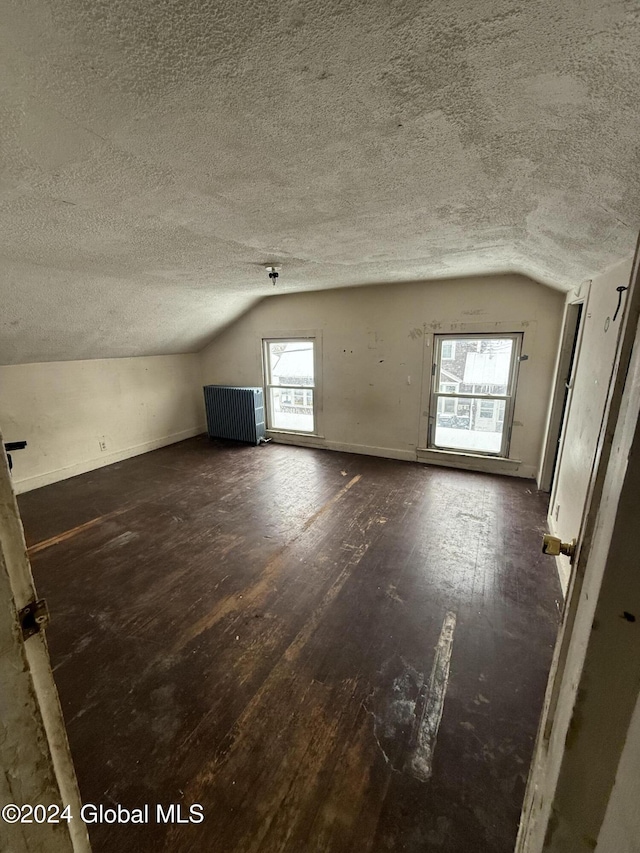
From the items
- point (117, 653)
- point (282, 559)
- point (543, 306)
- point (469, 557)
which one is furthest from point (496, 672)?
point (543, 306)

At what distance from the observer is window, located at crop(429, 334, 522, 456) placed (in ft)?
12.8

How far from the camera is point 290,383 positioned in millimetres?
5297

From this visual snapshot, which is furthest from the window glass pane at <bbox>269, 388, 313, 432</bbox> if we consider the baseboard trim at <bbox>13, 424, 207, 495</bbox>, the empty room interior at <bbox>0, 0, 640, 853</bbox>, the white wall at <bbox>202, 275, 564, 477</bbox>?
the baseboard trim at <bbox>13, 424, 207, 495</bbox>

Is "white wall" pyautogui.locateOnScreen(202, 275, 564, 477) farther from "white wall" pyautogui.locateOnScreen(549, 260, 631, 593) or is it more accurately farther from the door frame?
"white wall" pyautogui.locateOnScreen(549, 260, 631, 593)

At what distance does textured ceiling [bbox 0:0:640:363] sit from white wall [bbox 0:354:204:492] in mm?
2048

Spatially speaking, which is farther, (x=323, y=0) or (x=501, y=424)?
(x=501, y=424)

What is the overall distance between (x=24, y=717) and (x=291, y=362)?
192 inches

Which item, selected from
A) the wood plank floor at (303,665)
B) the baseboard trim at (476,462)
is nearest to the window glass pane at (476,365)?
the baseboard trim at (476,462)

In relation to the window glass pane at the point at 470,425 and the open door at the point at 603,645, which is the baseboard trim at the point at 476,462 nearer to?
the window glass pane at the point at 470,425

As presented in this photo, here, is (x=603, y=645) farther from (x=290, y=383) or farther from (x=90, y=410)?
(x=90, y=410)

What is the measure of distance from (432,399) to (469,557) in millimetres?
2192

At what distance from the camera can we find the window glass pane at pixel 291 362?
5066 millimetres

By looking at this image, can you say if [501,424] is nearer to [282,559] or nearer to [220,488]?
[282,559]

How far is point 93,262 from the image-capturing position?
2395 millimetres
